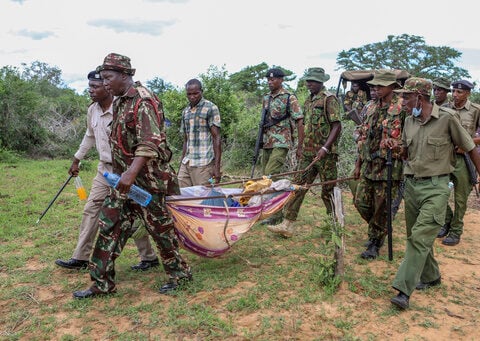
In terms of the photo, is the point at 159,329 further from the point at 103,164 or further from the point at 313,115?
the point at 313,115

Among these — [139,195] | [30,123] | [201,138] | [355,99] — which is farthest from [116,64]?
[30,123]

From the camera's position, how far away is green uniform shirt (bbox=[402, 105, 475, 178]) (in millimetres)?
3441

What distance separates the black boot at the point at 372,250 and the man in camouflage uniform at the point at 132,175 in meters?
1.98

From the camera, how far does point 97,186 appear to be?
409 cm

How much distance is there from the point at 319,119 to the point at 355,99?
269 centimetres

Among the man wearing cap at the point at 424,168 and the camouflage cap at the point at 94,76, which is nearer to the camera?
the man wearing cap at the point at 424,168

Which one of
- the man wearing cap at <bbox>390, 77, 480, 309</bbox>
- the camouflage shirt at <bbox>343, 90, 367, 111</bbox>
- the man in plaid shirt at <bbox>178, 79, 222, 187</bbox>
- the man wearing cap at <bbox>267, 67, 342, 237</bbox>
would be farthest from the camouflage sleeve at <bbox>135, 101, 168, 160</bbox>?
the camouflage shirt at <bbox>343, 90, 367, 111</bbox>

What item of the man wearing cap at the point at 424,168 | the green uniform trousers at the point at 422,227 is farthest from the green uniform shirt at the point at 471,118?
the green uniform trousers at the point at 422,227

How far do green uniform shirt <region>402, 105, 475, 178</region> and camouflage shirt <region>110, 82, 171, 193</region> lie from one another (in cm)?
210

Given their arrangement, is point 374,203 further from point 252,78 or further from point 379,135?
point 252,78

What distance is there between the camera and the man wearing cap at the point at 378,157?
4238mm

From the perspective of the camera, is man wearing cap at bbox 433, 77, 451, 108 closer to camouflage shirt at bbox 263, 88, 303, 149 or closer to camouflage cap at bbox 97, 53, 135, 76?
camouflage shirt at bbox 263, 88, 303, 149

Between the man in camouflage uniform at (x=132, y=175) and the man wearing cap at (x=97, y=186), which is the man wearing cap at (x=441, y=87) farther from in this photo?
the man wearing cap at (x=97, y=186)

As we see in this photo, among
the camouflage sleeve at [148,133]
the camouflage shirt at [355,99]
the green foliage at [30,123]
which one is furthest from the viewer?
the green foliage at [30,123]
